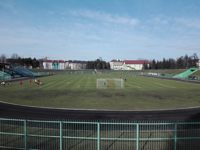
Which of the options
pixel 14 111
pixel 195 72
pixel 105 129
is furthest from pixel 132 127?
pixel 195 72

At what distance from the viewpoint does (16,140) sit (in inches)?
545

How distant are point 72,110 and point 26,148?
513 inches

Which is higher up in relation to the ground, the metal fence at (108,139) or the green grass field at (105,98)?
the metal fence at (108,139)

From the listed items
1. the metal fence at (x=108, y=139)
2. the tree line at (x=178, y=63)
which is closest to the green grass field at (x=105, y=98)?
the metal fence at (x=108, y=139)

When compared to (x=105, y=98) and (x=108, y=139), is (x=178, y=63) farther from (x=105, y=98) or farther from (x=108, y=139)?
(x=108, y=139)

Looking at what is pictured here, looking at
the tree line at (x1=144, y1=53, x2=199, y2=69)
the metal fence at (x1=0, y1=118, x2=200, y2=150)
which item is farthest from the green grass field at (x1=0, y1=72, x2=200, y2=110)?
the tree line at (x1=144, y1=53, x2=199, y2=69)

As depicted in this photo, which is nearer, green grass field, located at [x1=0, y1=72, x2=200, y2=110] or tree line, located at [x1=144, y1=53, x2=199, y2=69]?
green grass field, located at [x1=0, y1=72, x2=200, y2=110]

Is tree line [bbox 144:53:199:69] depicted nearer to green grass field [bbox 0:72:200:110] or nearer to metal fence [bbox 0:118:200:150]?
green grass field [bbox 0:72:200:110]

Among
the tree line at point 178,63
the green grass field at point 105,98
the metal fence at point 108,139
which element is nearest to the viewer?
the metal fence at point 108,139

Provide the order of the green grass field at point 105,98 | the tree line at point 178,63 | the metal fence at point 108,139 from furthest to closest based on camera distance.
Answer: the tree line at point 178,63 → the green grass field at point 105,98 → the metal fence at point 108,139

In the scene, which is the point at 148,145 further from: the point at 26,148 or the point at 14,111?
the point at 14,111

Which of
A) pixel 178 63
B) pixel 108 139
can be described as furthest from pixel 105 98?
pixel 178 63

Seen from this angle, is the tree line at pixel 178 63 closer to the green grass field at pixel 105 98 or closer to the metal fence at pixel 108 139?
the green grass field at pixel 105 98

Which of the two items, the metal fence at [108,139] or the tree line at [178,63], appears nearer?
the metal fence at [108,139]
